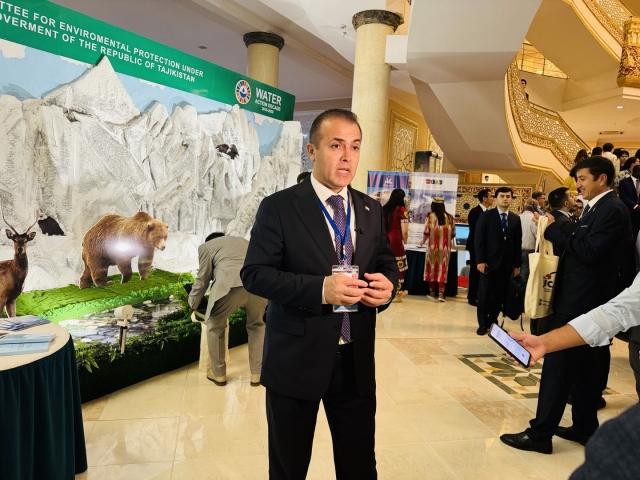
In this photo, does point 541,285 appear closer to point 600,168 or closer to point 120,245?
point 600,168

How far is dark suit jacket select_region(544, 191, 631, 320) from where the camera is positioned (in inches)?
102

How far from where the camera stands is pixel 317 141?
5.45 ft

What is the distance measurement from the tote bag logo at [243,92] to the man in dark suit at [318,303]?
10.4ft

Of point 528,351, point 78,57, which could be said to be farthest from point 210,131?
point 528,351

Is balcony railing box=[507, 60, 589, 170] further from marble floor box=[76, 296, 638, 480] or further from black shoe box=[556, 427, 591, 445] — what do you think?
black shoe box=[556, 427, 591, 445]

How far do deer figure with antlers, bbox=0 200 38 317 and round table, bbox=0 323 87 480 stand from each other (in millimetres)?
995

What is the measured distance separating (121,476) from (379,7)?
770 cm

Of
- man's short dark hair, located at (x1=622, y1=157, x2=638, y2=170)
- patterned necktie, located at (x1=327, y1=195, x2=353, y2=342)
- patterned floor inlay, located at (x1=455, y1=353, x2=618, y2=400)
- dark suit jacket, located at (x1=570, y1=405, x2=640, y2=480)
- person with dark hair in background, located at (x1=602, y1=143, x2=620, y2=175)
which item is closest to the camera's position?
dark suit jacket, located at (x1=570, y1=405, x2=640, y2=480)

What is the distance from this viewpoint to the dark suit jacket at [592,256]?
2602 millimetres

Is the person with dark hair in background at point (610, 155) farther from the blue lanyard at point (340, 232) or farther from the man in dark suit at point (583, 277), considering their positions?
the blue lanyard at point (340, 232)

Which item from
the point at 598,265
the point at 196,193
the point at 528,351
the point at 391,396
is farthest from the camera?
the point at 196,193

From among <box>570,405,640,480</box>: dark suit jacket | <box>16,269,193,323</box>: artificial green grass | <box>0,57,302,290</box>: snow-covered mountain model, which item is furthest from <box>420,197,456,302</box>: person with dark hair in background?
<box>570,405,640,480</box>: dark suit jacket

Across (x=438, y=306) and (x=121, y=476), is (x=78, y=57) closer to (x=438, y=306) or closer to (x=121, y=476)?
(x=121, y=476)

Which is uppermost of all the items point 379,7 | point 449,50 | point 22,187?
point 379,7
